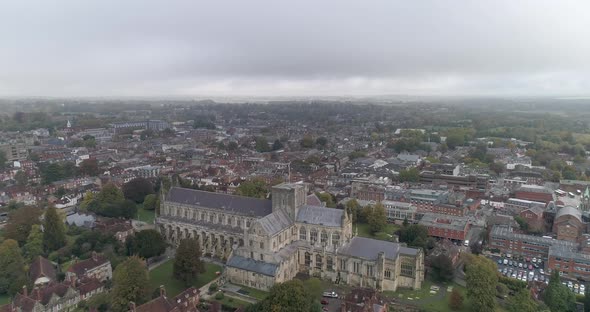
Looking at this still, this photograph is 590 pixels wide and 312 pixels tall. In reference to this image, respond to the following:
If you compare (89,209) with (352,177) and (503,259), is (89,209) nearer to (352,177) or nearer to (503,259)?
(352,177)

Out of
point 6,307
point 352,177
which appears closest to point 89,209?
point 6,307

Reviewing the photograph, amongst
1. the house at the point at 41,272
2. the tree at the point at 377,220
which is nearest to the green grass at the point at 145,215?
the house at the point at 41,272

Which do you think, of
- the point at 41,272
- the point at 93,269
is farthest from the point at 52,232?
the point at 93,269

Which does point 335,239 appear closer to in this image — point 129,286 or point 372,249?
point 372,249

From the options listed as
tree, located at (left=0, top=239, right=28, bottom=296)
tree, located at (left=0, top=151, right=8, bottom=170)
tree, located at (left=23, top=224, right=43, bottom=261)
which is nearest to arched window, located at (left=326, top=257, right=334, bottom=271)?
tree, located at (left=0, top=239, right=28, bottom=296)

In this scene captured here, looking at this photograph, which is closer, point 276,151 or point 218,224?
point 218,224

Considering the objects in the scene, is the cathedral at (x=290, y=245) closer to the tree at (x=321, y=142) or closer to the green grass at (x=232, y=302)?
the green grass at (x=232, y=302)

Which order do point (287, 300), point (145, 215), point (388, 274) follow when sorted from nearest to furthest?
point (287, 300), point (388, 274), point (145, 215)
